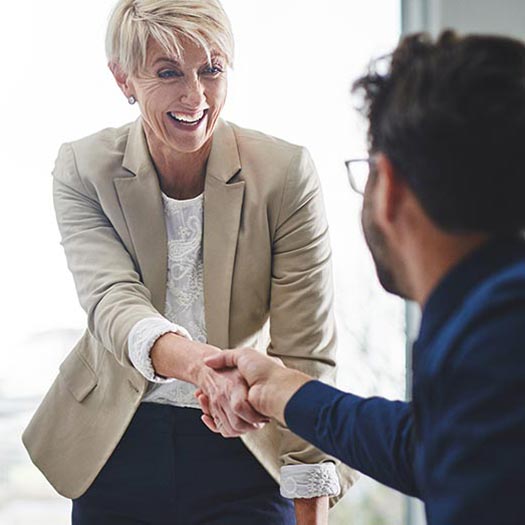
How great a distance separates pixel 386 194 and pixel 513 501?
0.40 meters

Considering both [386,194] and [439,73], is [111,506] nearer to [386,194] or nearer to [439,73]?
[386,194]

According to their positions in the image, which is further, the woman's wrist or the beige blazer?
the beige blazer

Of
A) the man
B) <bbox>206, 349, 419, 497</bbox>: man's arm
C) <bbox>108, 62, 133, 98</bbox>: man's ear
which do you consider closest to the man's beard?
the man

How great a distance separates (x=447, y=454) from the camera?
42.6 inches

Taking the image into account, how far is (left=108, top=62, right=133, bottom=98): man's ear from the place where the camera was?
2.17 meters

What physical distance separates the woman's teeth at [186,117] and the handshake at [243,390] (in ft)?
1.68

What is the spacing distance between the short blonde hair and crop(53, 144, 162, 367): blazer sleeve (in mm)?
292

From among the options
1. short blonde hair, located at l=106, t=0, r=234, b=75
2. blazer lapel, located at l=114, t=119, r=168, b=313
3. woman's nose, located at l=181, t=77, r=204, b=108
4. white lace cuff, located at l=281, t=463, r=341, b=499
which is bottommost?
white lace cuff, located at l=281, t=463, r=341, b=499

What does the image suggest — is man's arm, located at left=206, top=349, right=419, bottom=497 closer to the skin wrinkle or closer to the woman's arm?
the woman's arm

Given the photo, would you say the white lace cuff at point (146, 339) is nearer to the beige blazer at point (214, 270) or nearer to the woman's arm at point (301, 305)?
the beige blazer at point (214, 270)

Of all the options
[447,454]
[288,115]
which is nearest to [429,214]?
[447,454]

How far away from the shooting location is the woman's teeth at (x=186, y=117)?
213cm

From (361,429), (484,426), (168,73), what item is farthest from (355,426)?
(168,73)

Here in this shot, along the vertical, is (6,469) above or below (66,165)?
below
